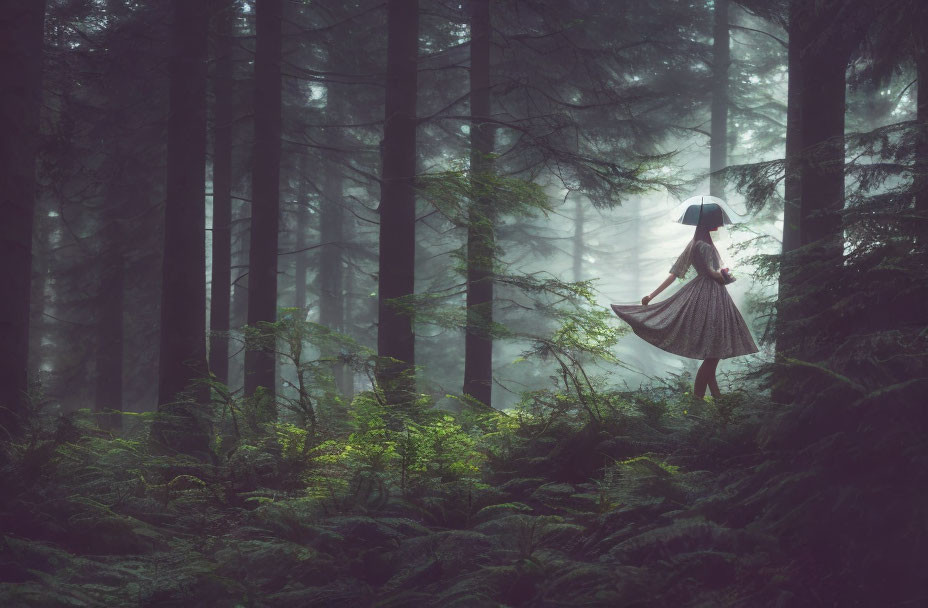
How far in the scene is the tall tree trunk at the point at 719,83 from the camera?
1708 centimetres

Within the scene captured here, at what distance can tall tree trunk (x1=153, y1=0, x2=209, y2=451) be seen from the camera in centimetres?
799

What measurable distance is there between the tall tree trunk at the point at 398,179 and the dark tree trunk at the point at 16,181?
4044 millimetres

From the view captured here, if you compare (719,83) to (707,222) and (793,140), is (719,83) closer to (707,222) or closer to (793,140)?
(793,140)

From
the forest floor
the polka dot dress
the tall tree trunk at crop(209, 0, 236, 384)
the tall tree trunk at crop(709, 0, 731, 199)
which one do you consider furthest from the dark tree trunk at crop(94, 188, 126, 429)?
the tall tree trunk at crop(709, 0, 731, 199)

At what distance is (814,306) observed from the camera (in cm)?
380

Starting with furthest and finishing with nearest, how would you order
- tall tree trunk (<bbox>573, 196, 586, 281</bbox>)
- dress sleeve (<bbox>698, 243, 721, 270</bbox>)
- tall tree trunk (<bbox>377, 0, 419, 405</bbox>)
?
tall tree trunk (<bbox>573, 196, 586, 281</bbox>) → tall tree trunk (<bbox>377, 0, 419, 405</bbox>) → dress sleeve (<bbox>698, 243, 721, 270</bbox>)

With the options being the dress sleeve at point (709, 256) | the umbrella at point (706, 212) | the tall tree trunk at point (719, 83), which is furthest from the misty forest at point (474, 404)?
the tall tree trunk at point (719, 83)

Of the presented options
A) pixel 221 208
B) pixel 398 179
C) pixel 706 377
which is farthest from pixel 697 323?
pixel 221 208

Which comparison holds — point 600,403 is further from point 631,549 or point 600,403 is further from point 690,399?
point 631,549

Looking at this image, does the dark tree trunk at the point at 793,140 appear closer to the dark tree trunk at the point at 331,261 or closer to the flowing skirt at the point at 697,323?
the flowing skirt at the point at 697,323

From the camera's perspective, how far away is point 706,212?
8.05 meters

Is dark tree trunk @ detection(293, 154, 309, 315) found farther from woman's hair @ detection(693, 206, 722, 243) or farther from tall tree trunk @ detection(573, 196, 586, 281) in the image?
tall tree trunk @ detection(573, 196, 586, 281)

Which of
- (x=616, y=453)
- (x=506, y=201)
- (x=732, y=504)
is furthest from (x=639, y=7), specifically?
(x=732, y=504)

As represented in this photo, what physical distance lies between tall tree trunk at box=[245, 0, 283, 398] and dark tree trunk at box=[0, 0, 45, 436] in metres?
3.99
